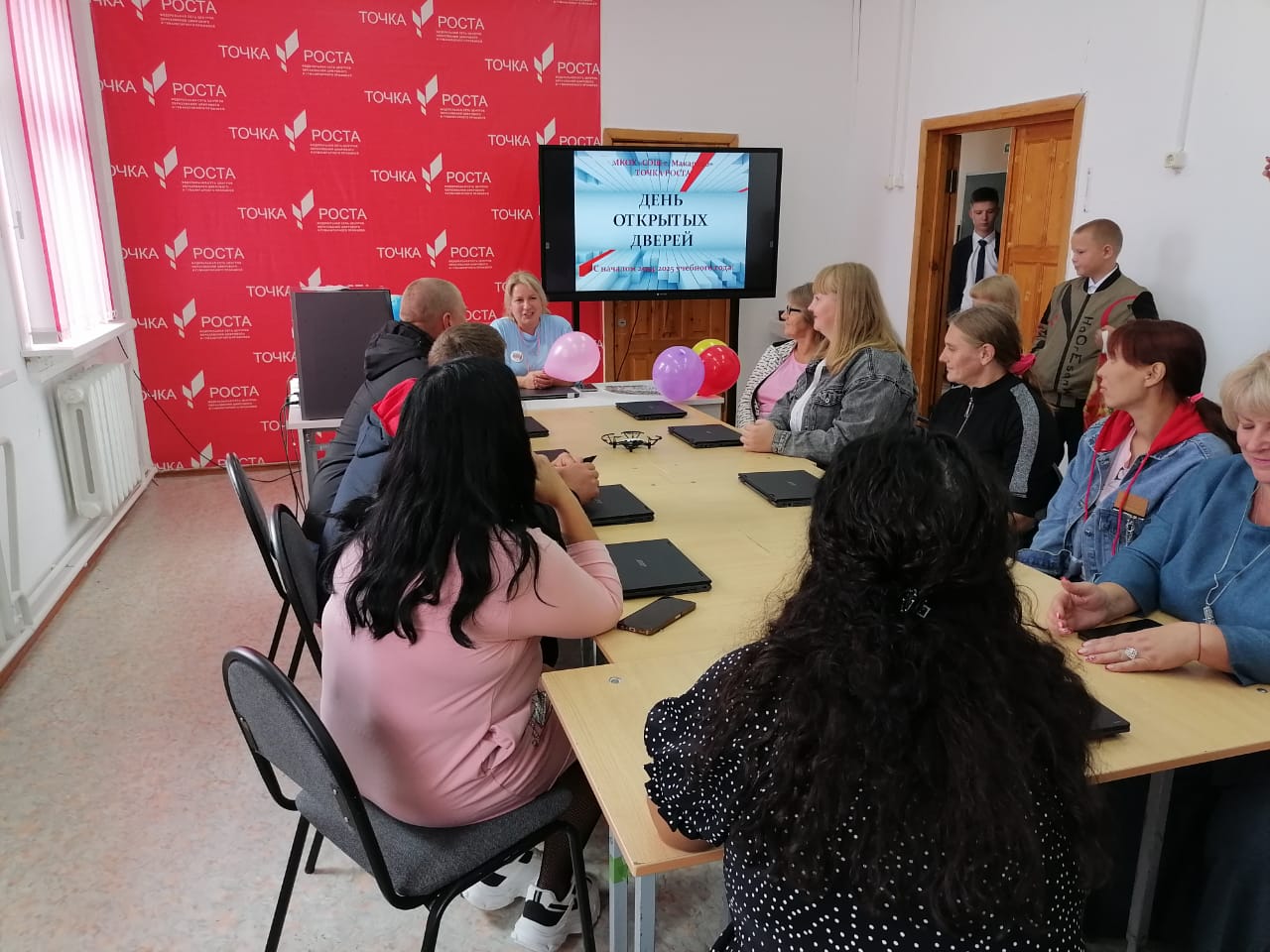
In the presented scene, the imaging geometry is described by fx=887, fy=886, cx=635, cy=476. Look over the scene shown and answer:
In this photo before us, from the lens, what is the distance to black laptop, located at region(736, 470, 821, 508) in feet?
7.64

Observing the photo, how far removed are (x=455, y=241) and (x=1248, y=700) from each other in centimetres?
490

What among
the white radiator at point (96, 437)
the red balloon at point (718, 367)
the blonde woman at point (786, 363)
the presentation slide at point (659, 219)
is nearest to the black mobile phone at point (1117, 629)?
the blonde woman at point (786, 363)

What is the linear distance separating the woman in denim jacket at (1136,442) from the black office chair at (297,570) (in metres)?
1.66

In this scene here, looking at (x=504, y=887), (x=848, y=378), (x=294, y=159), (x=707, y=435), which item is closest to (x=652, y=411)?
(x=707, y=435)

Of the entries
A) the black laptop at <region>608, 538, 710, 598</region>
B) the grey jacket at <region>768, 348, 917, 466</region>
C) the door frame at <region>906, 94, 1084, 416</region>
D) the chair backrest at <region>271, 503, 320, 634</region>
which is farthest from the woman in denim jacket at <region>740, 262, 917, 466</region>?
the door frame at <region>906, 94, 1084, 416</region>

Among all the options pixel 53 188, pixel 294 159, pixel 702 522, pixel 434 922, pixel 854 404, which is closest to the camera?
pixel 434 922

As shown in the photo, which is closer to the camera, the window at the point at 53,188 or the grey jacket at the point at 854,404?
the grey jacket at the point at 854,404

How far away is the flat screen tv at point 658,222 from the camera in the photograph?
5309mm

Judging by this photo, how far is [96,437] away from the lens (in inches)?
150

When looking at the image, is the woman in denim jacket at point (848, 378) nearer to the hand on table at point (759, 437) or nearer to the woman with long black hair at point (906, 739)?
the hand on table at point (759, 437)

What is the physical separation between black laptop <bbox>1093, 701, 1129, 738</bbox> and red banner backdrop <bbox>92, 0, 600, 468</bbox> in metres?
4.80

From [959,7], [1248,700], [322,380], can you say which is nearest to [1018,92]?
[959,7]

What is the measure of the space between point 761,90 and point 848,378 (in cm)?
370

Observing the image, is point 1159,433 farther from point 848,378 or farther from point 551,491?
point 551,491
